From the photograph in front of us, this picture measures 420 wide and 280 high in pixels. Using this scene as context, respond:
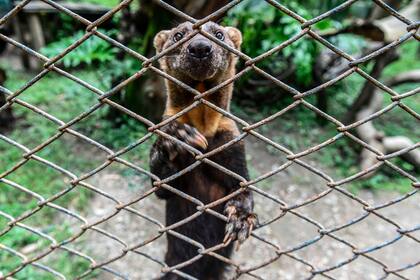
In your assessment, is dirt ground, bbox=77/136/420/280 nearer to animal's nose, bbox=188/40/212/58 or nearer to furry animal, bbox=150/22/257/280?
furry animal, bbox=150/22/257/280

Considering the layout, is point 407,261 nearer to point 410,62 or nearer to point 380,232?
point 380,232

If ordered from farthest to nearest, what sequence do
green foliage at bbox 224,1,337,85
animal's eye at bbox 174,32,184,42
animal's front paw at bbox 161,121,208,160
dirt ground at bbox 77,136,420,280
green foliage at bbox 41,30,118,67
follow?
green foliage at bbox 224,1,337,85 → green foliage at bbox 41,30,118,67 → dirt ground at bbox 77,136,420,280 → animal's eye at bbox 174,32,184,42 → animal's front paw at bbox 161,121,208,160

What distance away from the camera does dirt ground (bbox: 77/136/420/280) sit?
370 cm

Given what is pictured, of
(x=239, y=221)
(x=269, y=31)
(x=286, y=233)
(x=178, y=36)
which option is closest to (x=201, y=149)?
(x=239, y=221)

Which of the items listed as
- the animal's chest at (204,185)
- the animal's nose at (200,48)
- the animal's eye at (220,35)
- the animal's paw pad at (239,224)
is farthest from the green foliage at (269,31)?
the animal's paw pad at (239,224)

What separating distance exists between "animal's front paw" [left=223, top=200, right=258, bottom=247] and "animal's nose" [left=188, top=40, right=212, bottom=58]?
31.6 inches

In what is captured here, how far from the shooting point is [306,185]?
4973 mm

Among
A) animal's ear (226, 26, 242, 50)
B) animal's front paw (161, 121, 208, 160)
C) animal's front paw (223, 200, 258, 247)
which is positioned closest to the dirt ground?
animal's front paw (223, 200, 258, 247)

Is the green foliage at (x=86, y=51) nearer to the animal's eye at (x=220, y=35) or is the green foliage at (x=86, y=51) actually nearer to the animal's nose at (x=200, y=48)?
the animal's eye at (x=220, y=35)

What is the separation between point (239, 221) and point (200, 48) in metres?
0.91

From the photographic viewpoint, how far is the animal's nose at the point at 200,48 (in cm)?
208

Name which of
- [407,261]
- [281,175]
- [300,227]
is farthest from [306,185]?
[407,261]

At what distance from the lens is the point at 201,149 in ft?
7.50

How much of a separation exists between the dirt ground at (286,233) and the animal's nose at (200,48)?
81.7 inches
